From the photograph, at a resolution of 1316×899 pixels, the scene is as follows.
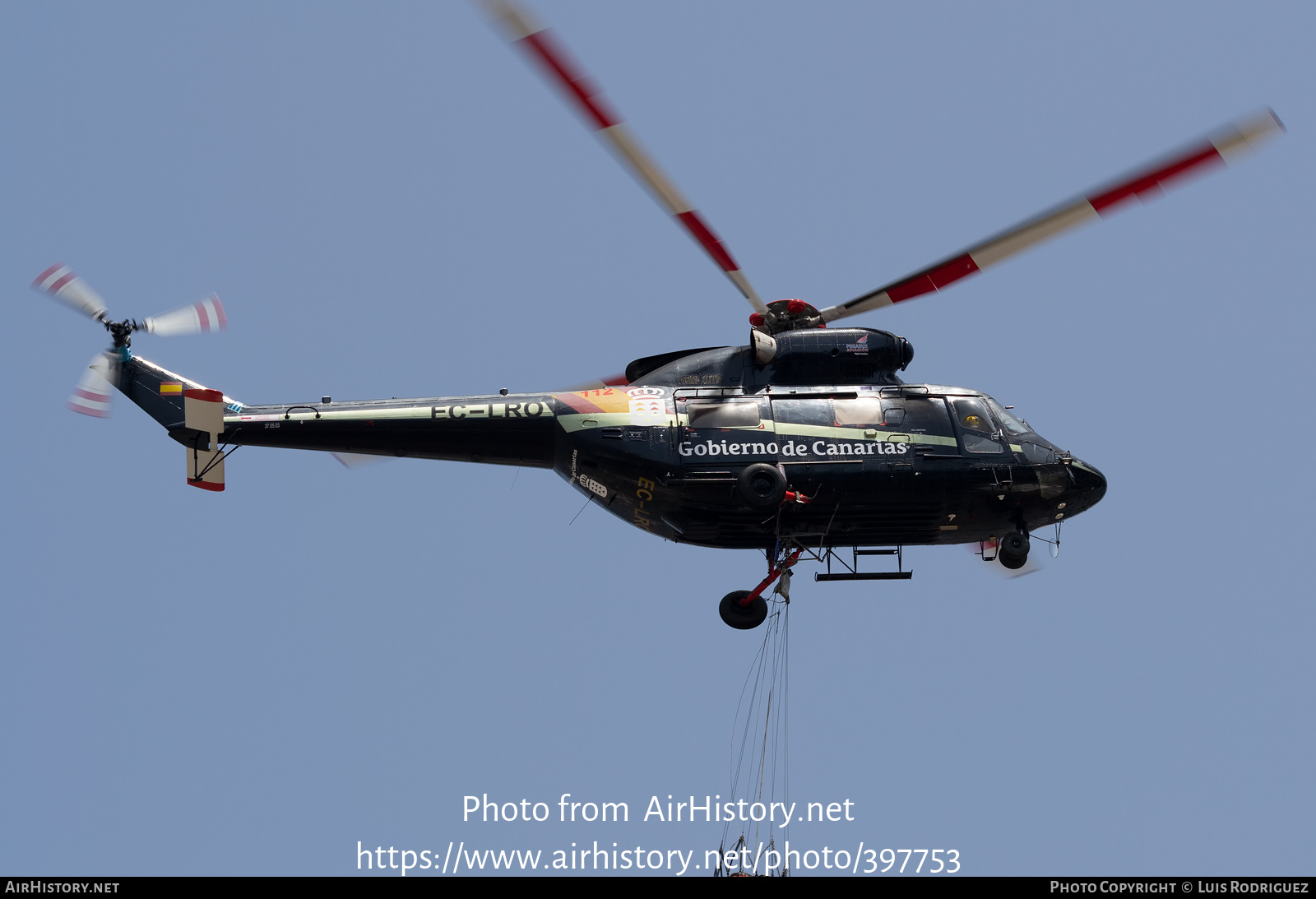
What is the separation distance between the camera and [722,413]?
25.2 m

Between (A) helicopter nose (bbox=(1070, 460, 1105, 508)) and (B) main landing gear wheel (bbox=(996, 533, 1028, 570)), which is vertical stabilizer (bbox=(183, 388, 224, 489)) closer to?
(B) main landing gear wheel (bbox=(996, 533, 1028, 570))

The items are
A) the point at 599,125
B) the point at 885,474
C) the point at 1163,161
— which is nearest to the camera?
the point at 599,125

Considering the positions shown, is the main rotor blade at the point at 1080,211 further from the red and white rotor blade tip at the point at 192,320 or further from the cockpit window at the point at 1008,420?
the red and white rotor blade tip at the point at 192,320

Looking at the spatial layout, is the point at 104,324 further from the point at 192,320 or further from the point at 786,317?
the point at 786,317

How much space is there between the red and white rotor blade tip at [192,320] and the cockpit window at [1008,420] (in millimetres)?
13191

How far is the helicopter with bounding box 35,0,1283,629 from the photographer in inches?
976

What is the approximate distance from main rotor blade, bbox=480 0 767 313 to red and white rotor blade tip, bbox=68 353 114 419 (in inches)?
393

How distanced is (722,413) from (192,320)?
30.3 feet

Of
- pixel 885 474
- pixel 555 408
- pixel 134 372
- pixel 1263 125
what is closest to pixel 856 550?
pixel 885 474

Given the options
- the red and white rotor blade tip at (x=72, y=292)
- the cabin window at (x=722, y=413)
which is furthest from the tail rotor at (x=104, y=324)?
the cabin window at (x=722, y=413)

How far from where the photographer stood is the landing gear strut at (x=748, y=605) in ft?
84.7

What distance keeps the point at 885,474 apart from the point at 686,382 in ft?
12.1

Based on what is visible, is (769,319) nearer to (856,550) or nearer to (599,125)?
(856,550)
